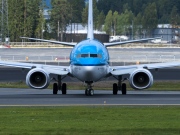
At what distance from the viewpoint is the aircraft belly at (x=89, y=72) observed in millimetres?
42219

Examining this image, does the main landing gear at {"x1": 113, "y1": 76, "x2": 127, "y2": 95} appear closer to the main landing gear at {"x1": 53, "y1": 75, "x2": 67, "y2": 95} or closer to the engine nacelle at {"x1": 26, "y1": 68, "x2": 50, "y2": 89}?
the main landing gear at {"x1": 53, "y1": 75, "x2": 67, "y2": 95}

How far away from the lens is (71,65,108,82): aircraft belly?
4222 cm

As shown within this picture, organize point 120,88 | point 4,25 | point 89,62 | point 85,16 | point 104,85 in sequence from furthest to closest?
point 85,16 < point 4,25 < point 104,85 < point 120,88 < point 89,62

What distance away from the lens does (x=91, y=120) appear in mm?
28609

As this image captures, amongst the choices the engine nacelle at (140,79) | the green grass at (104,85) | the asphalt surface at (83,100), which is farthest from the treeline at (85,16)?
the asphalt surface at (83,100)

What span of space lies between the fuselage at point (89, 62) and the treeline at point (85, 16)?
110 m

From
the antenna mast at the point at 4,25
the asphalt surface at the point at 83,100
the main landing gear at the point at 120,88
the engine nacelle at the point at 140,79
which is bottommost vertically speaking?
the asphalt surface at the point at 83,100

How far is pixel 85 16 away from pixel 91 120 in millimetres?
137884

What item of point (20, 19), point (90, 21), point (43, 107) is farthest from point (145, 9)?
point (43, 107)

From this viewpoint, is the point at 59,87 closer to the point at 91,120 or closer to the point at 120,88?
the point at 120,88

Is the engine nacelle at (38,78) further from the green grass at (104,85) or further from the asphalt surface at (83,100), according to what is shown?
the green grass at (104,85)

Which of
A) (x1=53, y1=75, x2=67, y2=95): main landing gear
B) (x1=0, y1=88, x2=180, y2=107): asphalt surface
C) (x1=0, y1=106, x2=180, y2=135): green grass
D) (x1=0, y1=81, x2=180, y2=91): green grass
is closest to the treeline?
(x1=0, y1=81, x2=180, y2=91): green grass

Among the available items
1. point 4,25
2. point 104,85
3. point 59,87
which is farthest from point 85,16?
point 59,87

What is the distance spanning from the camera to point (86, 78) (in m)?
42.8
